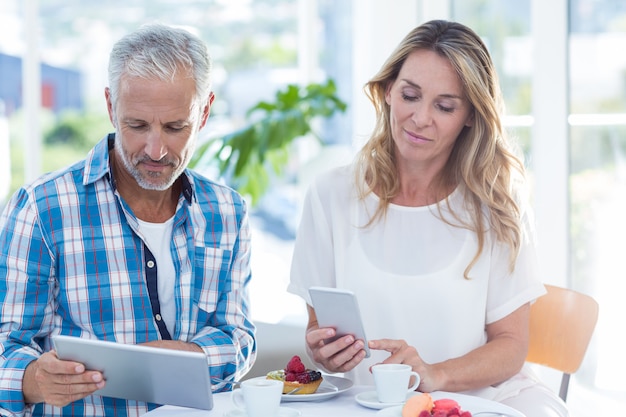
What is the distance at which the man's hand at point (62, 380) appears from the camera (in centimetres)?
157

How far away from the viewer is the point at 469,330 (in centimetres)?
223

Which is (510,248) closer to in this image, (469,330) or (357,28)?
(469,330)

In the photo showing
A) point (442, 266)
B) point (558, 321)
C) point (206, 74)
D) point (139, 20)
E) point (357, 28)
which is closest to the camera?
→ point (206, 74)

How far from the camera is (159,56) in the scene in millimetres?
1858

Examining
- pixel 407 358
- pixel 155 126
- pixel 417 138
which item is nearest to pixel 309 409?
pixel 407 358

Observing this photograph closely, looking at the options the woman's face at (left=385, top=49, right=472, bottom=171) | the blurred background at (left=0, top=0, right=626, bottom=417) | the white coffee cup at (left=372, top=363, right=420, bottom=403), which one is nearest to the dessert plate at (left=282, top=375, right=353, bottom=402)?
the white coffee cup at (left=372, top=363, right=420, bottom=403)

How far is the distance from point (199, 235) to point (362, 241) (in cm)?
46

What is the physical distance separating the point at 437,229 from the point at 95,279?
88cm

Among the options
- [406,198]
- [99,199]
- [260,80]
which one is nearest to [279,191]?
[260,80]

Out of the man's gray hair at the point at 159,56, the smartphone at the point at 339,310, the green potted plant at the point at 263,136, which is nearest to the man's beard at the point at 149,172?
the man's gray hair at the point at 159,56

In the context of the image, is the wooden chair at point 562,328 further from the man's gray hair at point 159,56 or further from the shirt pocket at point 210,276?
the man's gray hair at point 159,56

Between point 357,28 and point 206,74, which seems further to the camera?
point 357,28

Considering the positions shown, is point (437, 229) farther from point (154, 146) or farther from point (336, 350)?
point (154, 146)

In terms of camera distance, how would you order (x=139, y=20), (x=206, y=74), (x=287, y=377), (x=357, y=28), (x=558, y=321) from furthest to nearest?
(x=139, y=20) → (x=357, y=28) → (x=558, y=321) → (x=206, y=74) → (x=287, y=377)
